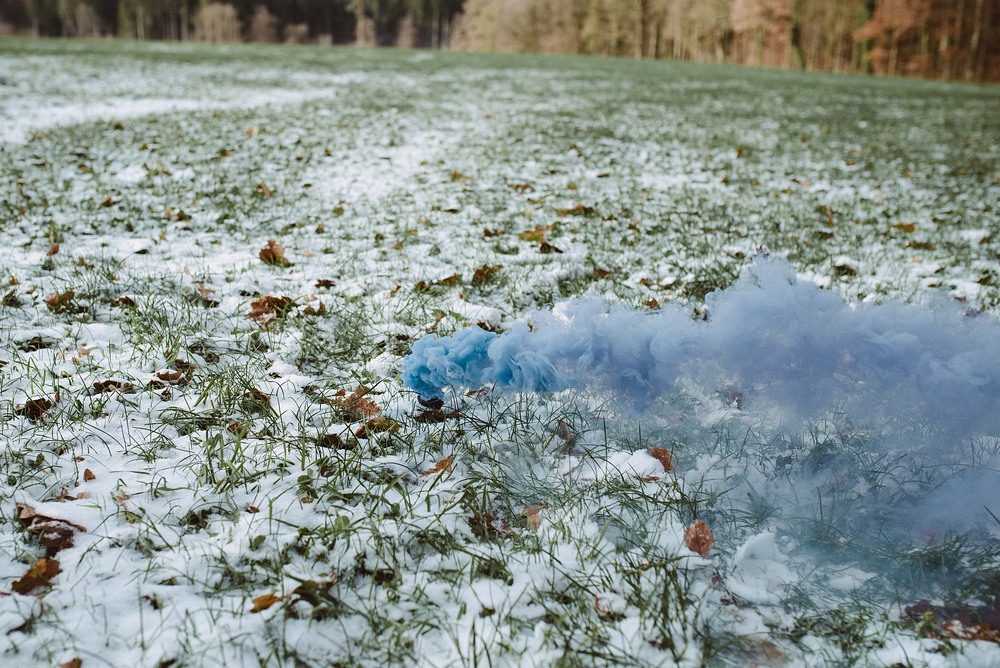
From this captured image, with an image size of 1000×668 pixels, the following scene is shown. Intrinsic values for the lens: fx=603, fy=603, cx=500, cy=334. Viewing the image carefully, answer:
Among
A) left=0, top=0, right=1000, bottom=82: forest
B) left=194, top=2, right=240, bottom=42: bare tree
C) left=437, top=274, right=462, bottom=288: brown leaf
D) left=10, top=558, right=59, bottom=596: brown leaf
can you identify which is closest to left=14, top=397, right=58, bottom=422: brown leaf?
left=10, top=558, right=59, bottom=596: brown leaf

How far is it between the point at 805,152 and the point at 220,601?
9306 millimetres

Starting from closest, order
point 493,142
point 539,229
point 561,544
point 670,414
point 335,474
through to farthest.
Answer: point 561,544, point 335,474, point 670,414, point 539,229, point 493,142

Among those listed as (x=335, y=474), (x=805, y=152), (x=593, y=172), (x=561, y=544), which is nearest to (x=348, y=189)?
(x=593, y=172)

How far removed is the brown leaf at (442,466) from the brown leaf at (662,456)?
2.22 feet

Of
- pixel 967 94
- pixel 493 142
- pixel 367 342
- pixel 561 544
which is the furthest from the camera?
pixel 967 94

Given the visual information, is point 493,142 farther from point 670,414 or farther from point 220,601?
point 220,601

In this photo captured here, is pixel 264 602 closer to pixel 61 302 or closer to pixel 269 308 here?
pixel 269 308

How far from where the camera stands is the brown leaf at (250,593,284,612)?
4.81ft

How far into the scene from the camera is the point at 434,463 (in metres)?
2.03

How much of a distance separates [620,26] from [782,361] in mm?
43620

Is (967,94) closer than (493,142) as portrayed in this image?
No

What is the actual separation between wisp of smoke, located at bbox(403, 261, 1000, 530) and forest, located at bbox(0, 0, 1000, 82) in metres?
35.1

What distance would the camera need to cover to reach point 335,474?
192 cm

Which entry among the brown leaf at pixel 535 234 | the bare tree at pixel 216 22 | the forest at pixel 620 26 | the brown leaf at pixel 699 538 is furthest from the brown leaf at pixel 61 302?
the bare tree at pixel 216 22
